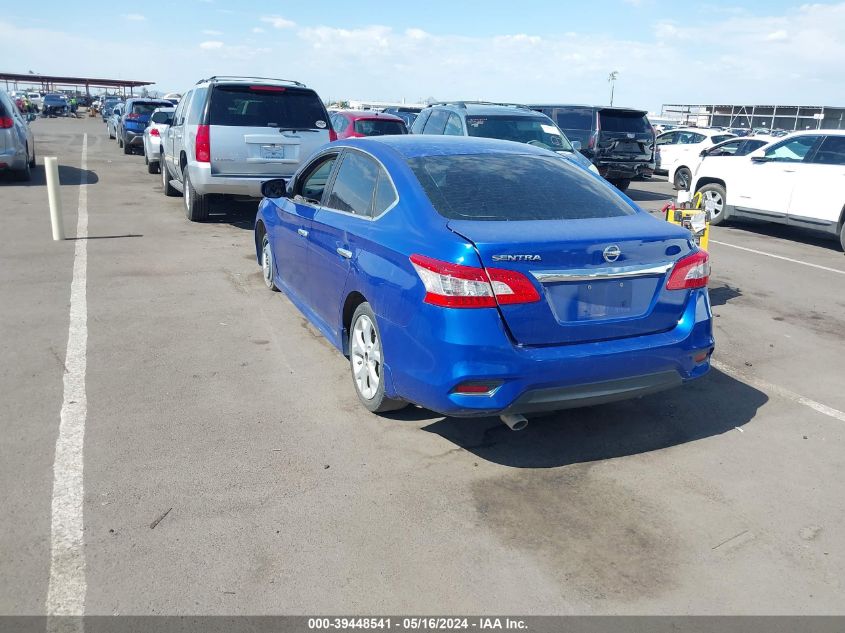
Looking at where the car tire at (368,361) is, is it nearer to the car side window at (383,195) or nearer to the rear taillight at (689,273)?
the car side window at (383,195)

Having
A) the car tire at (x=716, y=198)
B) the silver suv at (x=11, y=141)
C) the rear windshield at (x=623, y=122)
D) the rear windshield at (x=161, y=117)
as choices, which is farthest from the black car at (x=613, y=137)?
the silver suv at (x=11, y=141)

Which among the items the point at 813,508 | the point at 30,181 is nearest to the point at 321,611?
the point at 813,508

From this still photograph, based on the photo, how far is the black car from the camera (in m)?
15.7

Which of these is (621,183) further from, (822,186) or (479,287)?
(479,287)

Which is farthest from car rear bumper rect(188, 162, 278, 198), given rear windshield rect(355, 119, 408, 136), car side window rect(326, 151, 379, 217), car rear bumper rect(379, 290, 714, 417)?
car rear bumper rect(379, 290, 714, 417)

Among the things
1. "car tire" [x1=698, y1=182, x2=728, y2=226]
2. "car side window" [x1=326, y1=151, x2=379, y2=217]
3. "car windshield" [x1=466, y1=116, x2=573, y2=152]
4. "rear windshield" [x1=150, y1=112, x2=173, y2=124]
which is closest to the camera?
"car side window" [x1=326, y1=151, x2=379, y2=217]

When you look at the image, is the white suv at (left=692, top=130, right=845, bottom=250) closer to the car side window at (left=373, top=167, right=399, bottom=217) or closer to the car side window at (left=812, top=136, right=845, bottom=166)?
the car side window at (left=812, top=136, right=845, bottom=166)

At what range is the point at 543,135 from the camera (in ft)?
38.8

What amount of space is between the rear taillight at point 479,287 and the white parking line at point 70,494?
77.5 inches

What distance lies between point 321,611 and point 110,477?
1538 millimetres

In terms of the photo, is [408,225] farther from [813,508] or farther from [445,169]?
[813,508]

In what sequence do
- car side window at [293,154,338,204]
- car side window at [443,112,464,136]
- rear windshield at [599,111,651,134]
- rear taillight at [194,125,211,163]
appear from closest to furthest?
car side window at [293,154,338,204], rear taillight at [194,125,211,163], car side window at [443,112,464,136], rear windshield at [599,111,651,134]

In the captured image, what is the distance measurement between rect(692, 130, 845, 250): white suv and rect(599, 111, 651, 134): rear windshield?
3639 millimetres

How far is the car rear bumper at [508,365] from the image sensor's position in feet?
11.5
